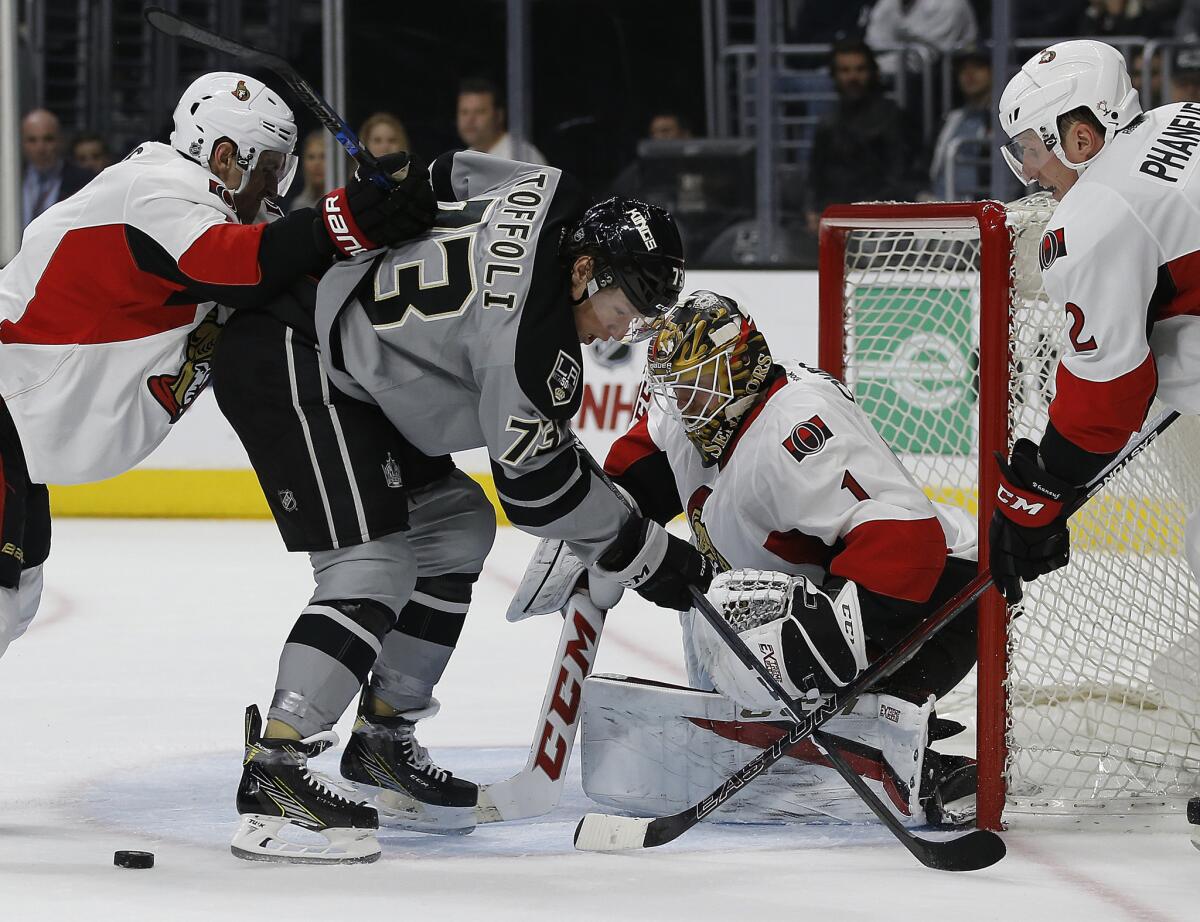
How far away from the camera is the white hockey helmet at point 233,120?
8.55 ft

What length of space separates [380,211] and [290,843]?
81 centimetres

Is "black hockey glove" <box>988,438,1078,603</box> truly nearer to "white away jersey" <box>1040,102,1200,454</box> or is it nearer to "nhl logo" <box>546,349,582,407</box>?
"white away jersey" <box>1040,102,1200,454</box>

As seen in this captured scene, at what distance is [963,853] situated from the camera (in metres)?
2.37

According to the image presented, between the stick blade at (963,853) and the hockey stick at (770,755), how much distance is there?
0.74 ft

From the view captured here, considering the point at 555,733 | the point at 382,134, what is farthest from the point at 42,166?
the point at 555,733

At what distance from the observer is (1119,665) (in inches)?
117

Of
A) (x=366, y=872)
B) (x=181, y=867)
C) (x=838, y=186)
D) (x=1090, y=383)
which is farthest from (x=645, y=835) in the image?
(x=838, y=186)

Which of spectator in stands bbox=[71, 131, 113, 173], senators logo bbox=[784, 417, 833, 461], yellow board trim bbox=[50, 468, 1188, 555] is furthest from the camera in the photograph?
spectator in stands bbox=[71, 131, 113, 173]

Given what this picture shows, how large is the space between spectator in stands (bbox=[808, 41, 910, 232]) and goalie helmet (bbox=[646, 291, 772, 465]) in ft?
11.7

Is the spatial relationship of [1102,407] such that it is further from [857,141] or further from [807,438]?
[857,141]

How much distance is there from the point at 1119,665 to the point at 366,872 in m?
1.31

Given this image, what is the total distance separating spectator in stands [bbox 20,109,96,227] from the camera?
242 inches

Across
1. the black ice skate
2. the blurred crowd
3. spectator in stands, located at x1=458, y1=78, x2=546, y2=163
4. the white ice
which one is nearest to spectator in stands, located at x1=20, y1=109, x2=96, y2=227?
the blurred crowd

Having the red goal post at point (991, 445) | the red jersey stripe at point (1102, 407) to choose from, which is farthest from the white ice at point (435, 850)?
the red jersey stripe at point (1102, 407)
